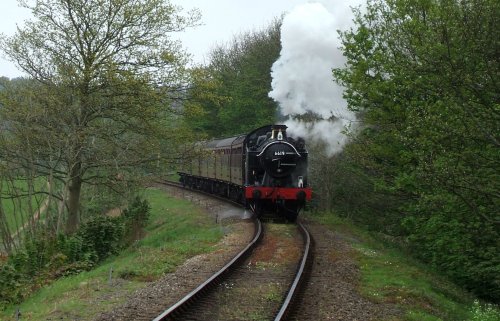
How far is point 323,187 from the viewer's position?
27.6m

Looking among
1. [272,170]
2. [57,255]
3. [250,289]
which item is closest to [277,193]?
[272,170]

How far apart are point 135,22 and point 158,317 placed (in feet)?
45.0

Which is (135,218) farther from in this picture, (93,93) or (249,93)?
(249,93)

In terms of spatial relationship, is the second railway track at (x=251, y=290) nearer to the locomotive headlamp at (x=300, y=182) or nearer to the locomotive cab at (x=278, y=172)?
the locomotive cab at (x=278, y=172)

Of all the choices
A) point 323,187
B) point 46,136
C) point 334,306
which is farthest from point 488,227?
point 323,187

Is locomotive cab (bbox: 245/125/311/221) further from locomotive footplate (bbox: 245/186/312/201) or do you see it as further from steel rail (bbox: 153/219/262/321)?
steel rail (bbox: 153/219/262/321)

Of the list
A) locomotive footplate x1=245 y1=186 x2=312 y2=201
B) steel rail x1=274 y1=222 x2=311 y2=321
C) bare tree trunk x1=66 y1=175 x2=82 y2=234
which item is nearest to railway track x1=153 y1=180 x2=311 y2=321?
steel rail x1=274 y1=222 x2=311 y2=321

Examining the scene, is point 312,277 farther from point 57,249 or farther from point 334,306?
point 57,249

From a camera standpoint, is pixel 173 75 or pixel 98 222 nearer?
pixel 98 222

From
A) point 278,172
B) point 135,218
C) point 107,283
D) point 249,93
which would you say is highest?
point 249,93

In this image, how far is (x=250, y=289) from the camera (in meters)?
9.38

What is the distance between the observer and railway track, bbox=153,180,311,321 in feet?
25.4

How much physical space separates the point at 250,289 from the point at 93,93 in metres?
11.1

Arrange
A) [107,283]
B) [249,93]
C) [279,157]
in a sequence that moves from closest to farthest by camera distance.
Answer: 1. [107,283]
2. [279,157]
3. [249,93]
